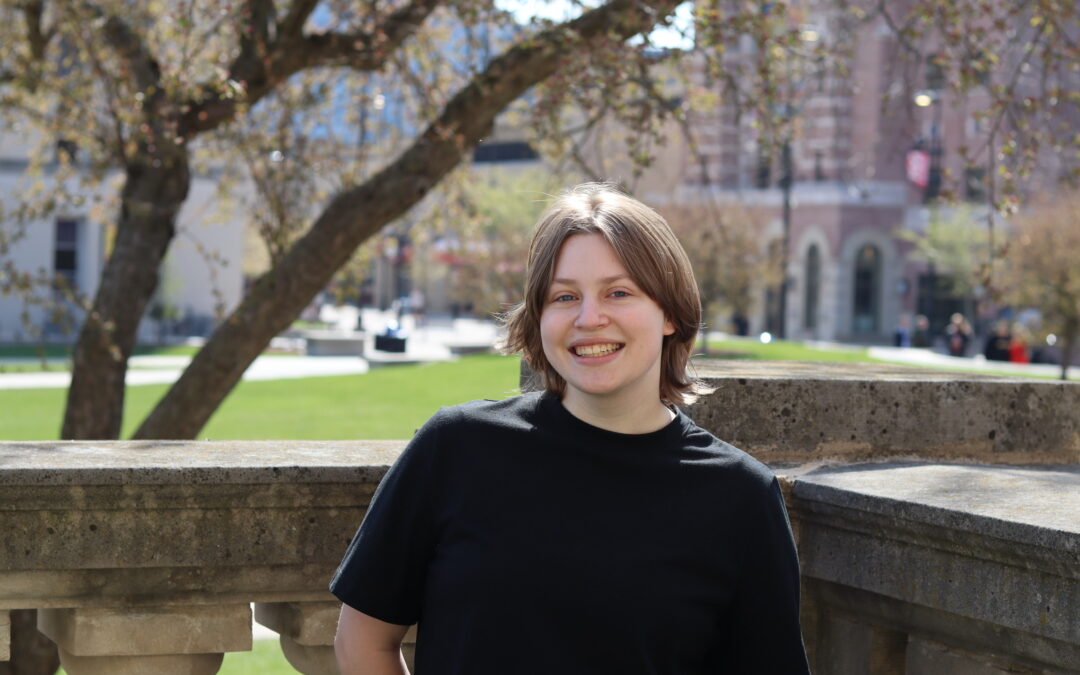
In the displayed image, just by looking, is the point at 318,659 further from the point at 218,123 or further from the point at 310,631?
the point at 218,123

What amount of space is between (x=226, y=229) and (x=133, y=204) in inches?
1532

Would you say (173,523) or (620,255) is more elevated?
(620,255)

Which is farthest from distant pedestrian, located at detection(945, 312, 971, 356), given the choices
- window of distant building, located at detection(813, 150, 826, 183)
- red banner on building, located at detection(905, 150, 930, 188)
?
window of distant building, located at detection(813, 150, 826, 183)

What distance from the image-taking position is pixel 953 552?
2.49 metres

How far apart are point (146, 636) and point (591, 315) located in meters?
1.20

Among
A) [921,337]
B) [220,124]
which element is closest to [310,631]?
[220,124]

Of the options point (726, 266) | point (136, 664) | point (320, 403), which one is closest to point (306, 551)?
point (136, 664)

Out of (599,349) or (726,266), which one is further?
(726,266)

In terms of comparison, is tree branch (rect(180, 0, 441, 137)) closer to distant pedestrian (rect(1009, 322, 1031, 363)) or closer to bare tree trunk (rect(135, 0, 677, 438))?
bare tree trunk (rect(135, 0, 677, 438))

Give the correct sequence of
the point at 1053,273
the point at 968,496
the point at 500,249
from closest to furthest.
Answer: the point at 968,496
the point at 1053,273
the point at 500,249

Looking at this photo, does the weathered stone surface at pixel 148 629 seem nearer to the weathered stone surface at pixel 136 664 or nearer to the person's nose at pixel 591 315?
the weathered stone surface at pixel 136 664

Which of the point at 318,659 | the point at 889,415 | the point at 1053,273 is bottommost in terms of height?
the point at 318,659

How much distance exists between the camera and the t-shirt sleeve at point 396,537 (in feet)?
7.43

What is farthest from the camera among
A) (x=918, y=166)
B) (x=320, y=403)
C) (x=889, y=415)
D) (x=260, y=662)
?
(x=918, y=166)
